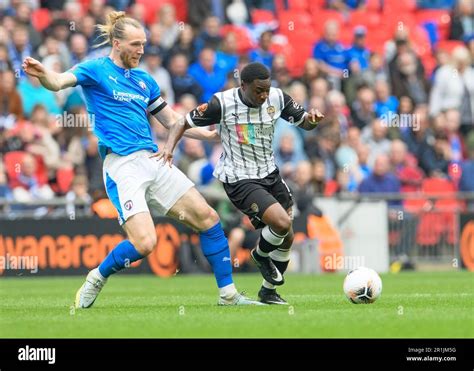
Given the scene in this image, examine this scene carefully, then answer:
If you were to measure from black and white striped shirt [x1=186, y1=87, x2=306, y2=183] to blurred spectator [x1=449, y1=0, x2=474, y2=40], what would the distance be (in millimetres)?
14096

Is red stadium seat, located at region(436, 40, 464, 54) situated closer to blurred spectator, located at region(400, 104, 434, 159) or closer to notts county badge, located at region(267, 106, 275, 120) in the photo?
blurred spectator, located at region(400, 104, 434, 159)

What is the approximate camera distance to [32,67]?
1105cm

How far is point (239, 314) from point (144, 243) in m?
1.22

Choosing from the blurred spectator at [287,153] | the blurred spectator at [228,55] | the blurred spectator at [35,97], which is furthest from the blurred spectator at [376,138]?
the blurred spectator at [35,97]

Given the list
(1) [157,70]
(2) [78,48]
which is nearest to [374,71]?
(1) [157,70]

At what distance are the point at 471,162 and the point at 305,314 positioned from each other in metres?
12.5

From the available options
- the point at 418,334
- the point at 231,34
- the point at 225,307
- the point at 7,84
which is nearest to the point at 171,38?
the point at 231,34

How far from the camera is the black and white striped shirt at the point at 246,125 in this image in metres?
12.3

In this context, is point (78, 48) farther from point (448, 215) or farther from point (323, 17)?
point (448, 215)

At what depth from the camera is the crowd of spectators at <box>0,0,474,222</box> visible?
21.2 metres

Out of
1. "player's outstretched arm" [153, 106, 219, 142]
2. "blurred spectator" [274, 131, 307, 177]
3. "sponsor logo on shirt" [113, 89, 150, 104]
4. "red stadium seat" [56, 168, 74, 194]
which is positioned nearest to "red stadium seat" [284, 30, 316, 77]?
"blurred spectator" [274, 131, 307, 177]

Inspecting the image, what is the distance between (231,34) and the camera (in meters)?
23.7

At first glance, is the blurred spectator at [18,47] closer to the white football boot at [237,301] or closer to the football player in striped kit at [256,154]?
the football player in striped kit at [256,154]

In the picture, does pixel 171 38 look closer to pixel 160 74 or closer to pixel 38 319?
pixel 160 74
